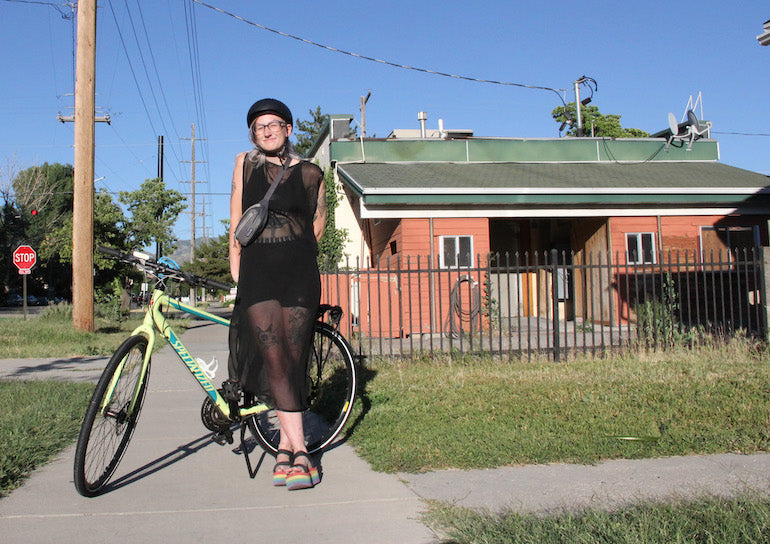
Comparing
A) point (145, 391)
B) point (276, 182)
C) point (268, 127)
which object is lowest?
point (145, 391)

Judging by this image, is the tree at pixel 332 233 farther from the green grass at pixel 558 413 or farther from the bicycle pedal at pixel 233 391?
the bicycle pedal at pixel 233 391

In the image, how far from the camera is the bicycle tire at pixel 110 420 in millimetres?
3291

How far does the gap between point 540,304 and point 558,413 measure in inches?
344

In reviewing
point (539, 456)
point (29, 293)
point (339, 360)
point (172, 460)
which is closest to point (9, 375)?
point (172, 460)

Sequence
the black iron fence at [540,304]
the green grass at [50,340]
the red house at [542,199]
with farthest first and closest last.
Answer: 1. the red house at [542,199]
2. the green grass at [50,340]
3. the black iron fence at [540,304]

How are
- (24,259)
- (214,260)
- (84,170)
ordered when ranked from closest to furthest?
(84,170) < (24,259) < (214,260)

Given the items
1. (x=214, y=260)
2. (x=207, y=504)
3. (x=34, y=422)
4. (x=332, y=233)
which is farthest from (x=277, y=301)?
(x=214, y=260)

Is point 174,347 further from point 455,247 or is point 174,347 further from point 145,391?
point 455,247

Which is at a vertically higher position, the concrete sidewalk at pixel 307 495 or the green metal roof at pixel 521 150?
the green metal roof at pixel 521 150

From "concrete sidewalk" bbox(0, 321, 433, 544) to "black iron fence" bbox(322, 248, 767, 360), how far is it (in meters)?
2.88

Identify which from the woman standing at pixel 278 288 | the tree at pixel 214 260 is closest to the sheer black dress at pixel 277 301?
the woman standing at pixel 278 288

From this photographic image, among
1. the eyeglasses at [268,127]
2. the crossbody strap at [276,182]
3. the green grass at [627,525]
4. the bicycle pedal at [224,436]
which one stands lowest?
the green grass at [627,525]

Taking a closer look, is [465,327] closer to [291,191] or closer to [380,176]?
[380,176]

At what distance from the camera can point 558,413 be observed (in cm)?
518
